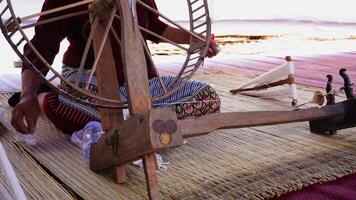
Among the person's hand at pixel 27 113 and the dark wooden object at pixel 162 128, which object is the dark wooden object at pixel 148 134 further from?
the person's hand at pixel 27 113

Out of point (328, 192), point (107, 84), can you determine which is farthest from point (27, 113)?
point (328, 192)

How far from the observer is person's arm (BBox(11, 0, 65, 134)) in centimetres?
124

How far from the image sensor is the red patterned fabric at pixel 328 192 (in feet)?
3.23

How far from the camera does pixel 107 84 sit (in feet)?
3.42

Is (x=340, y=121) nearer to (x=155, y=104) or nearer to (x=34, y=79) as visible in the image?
(x=155, y=104)

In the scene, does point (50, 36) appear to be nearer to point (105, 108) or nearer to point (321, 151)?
point (105, 108)

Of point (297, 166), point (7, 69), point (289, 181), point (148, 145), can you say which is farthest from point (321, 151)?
point (7, 69)

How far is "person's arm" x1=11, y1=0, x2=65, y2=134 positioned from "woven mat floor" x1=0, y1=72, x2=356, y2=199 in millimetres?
96

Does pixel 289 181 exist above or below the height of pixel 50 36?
below

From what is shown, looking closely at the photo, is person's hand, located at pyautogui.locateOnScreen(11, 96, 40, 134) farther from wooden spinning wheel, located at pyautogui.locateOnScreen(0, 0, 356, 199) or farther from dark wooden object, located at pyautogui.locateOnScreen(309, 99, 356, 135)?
dark wooden object, located at pyautogui.locateOnScreen(309, 99, 356, 135)

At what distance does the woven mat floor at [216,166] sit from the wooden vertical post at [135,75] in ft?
0.51

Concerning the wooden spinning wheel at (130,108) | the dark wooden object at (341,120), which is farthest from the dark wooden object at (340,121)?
the wooden spinning wheel at (130,108)

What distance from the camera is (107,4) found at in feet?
3.05

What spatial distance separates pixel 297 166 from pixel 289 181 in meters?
0.11
